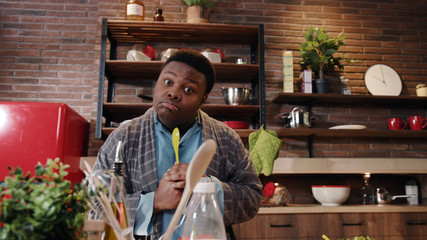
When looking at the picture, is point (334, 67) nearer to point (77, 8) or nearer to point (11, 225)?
point (77, 8)

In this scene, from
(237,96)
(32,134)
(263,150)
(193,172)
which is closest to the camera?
(193,172)


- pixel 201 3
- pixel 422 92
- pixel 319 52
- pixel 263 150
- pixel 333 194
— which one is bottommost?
pixel 333 194

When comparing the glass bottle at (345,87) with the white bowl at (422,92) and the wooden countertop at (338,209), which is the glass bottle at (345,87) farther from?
the wooden countertop at (338,209)

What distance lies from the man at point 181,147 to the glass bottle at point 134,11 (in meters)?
1.88

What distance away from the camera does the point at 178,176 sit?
0.88 metres

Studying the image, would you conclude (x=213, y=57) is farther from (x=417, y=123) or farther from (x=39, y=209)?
(x=39, y=209)

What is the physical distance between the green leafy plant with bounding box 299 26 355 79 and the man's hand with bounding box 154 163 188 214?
251 centimetres

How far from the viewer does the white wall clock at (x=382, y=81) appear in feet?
10.8

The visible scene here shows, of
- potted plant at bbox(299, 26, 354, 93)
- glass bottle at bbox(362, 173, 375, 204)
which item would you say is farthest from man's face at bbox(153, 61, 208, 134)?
glass bottle at bbox(362, 173, 375, 204)

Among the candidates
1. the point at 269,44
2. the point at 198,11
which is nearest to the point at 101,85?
the point at 198,11

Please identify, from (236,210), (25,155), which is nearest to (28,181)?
(236,210)

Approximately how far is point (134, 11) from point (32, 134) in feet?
4.35

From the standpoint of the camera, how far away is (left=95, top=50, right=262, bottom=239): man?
1099 mm

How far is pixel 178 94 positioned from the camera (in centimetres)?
120
